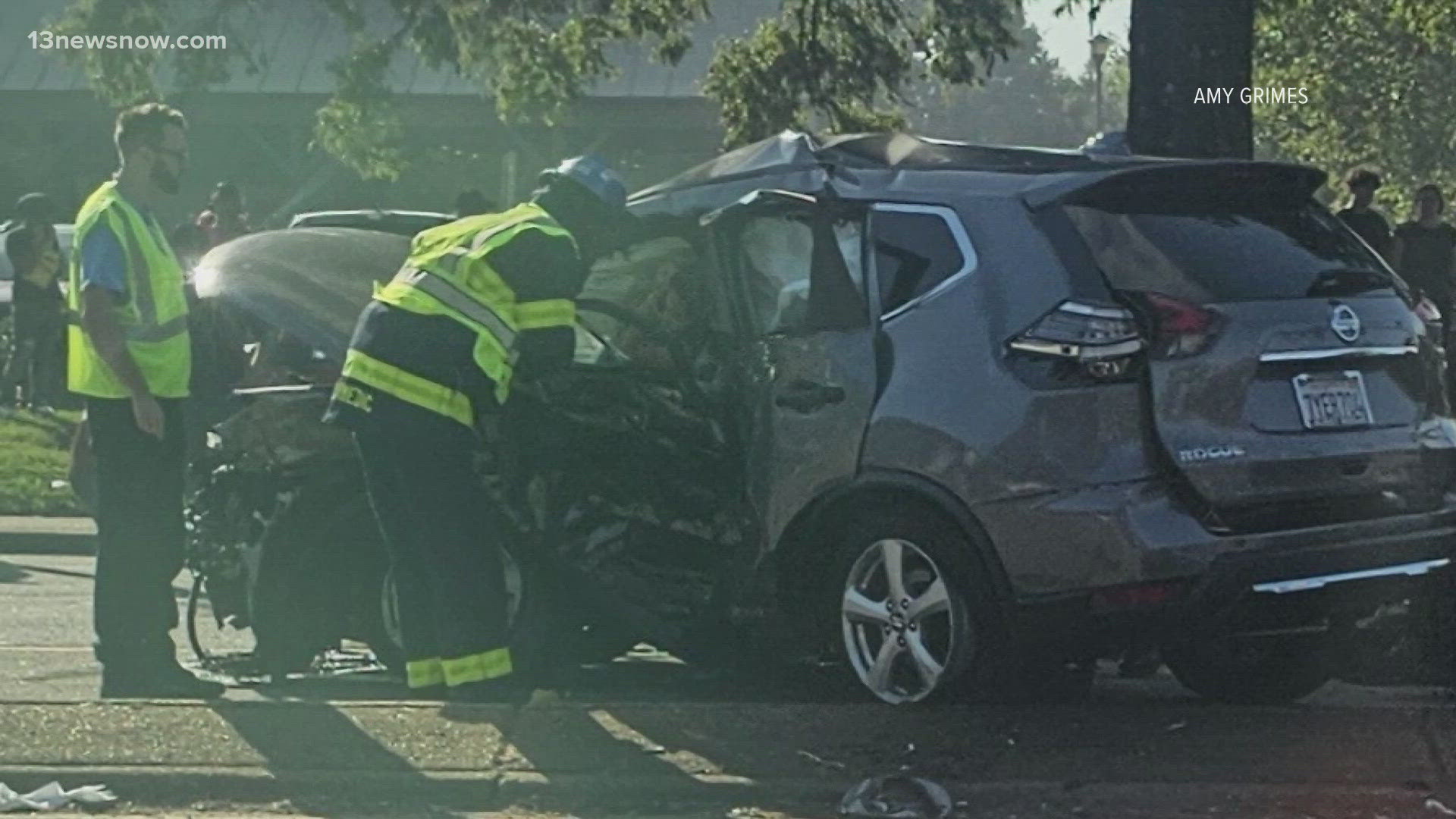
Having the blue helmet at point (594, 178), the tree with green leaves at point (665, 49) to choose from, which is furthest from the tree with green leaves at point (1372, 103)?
the blue helmet at point (594, 178)

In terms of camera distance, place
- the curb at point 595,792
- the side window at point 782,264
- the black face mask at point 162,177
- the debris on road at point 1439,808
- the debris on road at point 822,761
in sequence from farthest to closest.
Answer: the black face mask at point 162,177 < the side window at point 782,264 < the debris on road at point 822,761 < the curb at point 595,792 < the debris on road at point 1439,808

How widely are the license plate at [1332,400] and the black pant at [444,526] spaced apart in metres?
2.30

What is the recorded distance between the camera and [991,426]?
734 cm

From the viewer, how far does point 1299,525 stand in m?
7.31

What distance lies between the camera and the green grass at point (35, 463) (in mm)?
16391

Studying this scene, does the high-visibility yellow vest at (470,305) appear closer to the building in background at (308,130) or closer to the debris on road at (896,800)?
the debris on road at (896,800)

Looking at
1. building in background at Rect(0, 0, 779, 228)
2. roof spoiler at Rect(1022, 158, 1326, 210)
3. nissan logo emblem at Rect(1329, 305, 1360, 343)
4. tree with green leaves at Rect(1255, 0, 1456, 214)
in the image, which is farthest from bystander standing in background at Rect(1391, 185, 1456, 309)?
building in background at Rect(0, 0, 779, 228)

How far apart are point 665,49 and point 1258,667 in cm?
1158

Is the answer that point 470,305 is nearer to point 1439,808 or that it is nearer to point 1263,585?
point 1263,585

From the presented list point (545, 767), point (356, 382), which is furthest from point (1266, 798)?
point (356, 382)

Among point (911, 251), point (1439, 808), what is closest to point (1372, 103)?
point (911, 251)

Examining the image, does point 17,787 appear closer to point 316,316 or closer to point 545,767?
point 545,767

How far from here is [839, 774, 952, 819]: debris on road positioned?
657 centimetres

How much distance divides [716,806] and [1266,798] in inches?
53.1
